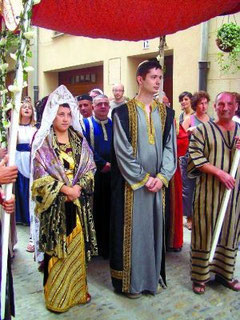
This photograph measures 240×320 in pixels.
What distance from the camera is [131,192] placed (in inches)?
120

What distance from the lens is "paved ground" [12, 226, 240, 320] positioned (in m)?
2.86

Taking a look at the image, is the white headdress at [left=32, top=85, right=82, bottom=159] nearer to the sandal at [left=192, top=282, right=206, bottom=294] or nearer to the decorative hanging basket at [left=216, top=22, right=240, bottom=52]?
the sandal at [left=192, top=282, right=206, bottom=294]

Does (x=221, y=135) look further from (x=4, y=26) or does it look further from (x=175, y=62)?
(x=175, y=62)

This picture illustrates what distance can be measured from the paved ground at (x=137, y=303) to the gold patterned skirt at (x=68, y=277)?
7 cm

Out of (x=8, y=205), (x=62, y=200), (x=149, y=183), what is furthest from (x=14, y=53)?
(x=149, y=183)

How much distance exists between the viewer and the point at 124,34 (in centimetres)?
376

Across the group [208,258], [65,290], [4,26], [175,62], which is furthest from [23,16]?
[175,62]

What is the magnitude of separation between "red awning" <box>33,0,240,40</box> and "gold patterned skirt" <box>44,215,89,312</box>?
5.61 feet

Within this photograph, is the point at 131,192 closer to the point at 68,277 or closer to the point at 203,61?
the point at 68,277

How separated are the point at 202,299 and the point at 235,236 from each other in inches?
22.2

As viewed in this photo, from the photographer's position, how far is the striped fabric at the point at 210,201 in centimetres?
308

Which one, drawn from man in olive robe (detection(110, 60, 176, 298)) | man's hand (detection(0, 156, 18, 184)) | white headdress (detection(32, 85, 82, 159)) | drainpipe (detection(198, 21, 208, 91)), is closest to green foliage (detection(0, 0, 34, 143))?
man's hand (detection(0, 156, 18, 184))

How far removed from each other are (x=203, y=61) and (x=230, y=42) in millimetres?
894

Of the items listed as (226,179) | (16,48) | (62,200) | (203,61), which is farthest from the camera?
(203,61)
